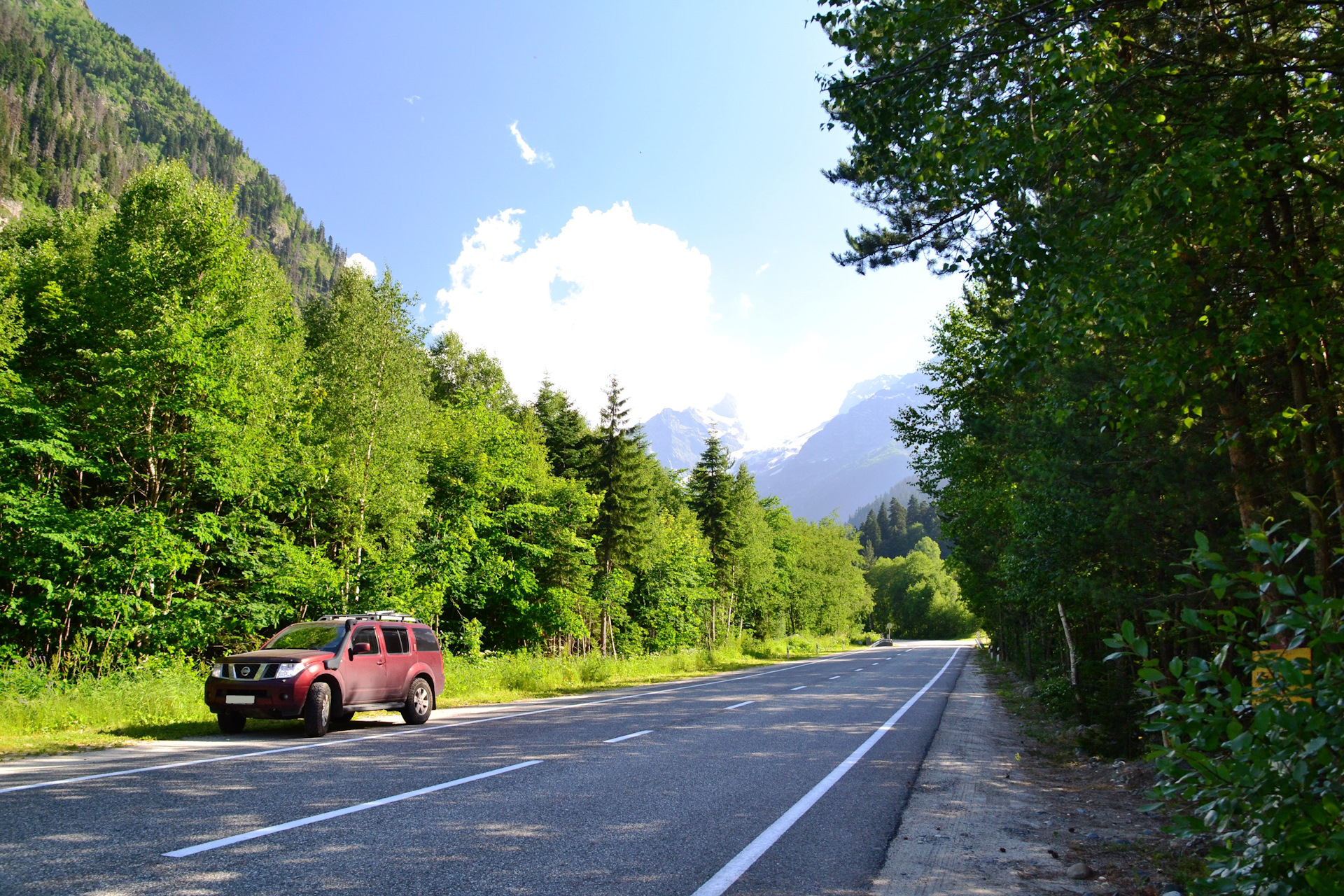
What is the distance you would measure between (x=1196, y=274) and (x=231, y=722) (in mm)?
13496

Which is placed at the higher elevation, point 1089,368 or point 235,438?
point 235,438

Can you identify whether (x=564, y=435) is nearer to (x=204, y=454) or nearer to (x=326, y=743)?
(x=204, y=454)

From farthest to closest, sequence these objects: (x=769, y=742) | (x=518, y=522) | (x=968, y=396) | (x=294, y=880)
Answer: (x=518, y=522), (x=968, y=396), (x=769, y=742), (x=294, y=880)

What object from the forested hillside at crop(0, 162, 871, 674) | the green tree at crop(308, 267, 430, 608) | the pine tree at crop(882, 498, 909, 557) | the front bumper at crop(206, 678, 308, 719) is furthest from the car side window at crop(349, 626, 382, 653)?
the pine tree at crop(882, 498, 909, 557)

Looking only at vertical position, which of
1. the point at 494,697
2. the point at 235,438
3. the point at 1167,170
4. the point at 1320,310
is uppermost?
the point at 235,438

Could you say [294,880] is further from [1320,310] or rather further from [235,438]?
[235,438]

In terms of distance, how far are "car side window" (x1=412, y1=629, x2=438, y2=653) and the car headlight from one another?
300 centimetres

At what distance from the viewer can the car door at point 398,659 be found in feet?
42.8

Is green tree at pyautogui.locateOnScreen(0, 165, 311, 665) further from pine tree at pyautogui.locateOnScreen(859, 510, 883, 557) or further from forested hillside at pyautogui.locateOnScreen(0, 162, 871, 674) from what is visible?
pine tree at pyautogui.locateOnScreen(859, 510, 883, 557)

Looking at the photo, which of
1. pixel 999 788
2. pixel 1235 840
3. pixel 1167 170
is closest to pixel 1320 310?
pixel 1167 170

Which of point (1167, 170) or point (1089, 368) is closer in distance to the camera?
point (1167, 170)

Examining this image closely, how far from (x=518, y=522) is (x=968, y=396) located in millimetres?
21675

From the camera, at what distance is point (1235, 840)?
4.07 m

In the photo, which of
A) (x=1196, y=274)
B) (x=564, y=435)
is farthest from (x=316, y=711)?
(x=564, y=435)
